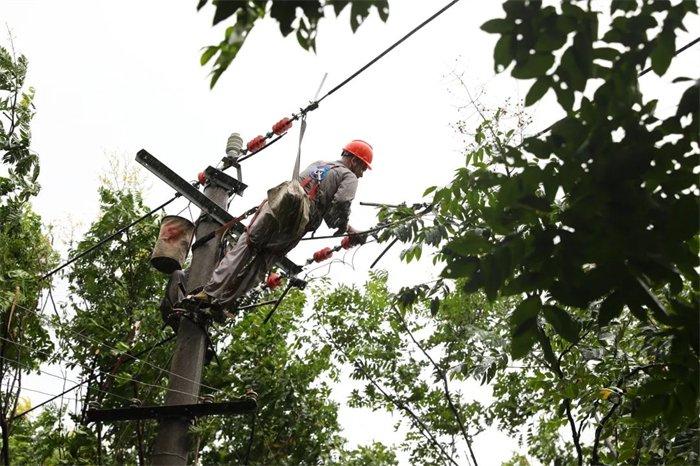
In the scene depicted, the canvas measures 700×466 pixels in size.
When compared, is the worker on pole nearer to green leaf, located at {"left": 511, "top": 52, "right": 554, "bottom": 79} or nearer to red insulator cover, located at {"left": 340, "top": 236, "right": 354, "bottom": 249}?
red insulator cover, located at {"left": 340, "top": 236, "right": 354, "bottom": 249}

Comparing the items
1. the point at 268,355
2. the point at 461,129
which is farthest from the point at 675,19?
the point at 268,355

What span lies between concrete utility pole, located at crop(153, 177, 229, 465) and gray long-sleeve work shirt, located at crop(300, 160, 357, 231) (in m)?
0.80

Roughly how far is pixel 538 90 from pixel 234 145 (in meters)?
4.98

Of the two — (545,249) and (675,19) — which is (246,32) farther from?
(675,19)

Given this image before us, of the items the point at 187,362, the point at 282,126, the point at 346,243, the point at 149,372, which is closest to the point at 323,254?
the point at 346,243

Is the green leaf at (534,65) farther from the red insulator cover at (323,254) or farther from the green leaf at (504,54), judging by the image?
the red insulator cover at (323,254)

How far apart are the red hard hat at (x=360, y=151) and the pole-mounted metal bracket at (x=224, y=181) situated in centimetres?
103

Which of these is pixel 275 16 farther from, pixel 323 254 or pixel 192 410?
pixel 323 254

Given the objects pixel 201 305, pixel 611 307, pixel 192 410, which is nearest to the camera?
pixel 611 307

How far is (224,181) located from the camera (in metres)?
6.43

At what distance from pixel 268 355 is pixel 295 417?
0.94m

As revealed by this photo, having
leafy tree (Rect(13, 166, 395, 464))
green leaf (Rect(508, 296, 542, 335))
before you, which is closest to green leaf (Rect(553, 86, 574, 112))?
green leaf (Rect(508, 296, 542, 335))

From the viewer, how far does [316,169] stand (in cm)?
645

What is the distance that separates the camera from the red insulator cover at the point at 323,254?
6.59 m
